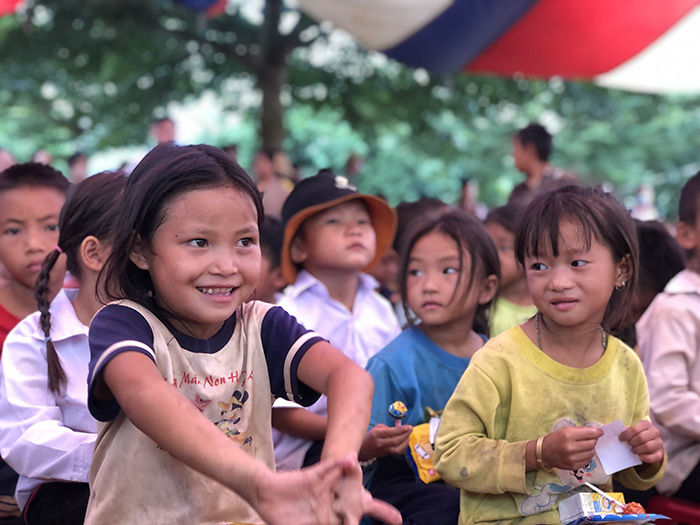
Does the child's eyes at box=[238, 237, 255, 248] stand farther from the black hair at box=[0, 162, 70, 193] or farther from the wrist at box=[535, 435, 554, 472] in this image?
the black hair at box=[0, 162, 70, 193]

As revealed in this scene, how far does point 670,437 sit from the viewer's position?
10.9ft

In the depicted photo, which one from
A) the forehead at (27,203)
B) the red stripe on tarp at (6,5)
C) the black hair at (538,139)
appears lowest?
the forehead at (27,203)

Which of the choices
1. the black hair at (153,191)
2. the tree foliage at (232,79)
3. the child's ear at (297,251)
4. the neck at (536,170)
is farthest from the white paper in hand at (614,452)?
the tree foliage at (232,79)

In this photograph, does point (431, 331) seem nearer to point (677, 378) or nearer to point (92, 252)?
point (677, 378)

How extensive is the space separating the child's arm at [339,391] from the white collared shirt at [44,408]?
0.89 metres

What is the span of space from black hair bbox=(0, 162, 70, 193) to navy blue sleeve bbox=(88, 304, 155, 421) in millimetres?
1594

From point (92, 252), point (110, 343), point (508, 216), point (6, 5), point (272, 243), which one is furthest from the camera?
point (6, 5)

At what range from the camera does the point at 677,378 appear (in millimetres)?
3250

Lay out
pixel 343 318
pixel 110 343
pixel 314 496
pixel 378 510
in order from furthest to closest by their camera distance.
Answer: pixel 343 318, pixel 110 343, pixel 378 510, pixel 314 496

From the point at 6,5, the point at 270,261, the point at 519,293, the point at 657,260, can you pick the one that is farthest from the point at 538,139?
the point at 6,5

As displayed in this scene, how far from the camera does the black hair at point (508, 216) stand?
4.67 m

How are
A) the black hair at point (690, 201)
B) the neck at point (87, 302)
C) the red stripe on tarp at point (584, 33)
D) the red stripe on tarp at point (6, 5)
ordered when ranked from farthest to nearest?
the red stripe on tarp at point (584, 33) < the red stripe on tarp at point (6, 5) < the black hair at point (690, 201) < the neck at point (87, 302)

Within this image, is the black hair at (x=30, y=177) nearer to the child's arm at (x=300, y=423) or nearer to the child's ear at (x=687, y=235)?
the child's arm at (x=300, y=423)

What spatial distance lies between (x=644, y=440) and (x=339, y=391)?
3.17 feet
